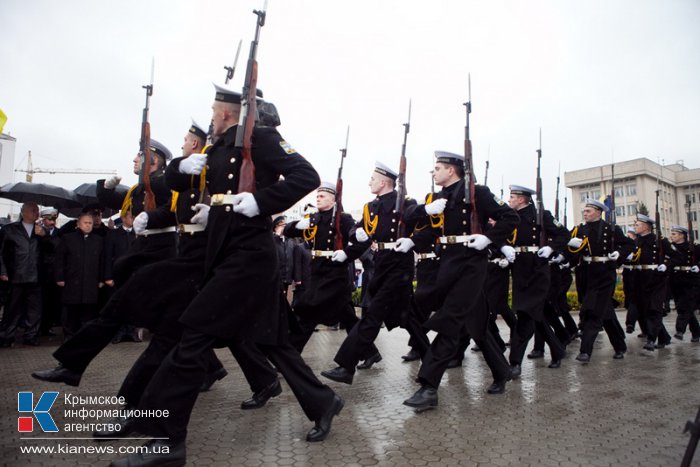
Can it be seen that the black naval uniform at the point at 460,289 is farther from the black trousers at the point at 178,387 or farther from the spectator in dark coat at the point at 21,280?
the spectator in dark coat at the point at 21,280

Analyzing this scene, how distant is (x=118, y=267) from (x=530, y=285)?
200 inches

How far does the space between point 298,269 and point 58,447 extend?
8.60m

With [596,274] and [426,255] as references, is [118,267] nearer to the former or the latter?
[426,255]

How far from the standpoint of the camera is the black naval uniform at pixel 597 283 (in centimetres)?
777

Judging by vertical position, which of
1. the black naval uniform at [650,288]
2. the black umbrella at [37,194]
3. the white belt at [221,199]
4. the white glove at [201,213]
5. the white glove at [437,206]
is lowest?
the black naval uniform at [650,288]

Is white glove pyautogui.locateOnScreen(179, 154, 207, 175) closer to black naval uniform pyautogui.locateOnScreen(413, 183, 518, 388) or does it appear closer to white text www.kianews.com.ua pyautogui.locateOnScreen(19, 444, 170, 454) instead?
white text www.kianews.com.ua pyautogui.locateOnScreen(19, 444, 170, 454)

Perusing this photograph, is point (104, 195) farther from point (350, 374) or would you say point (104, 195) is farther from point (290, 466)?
point (290, 466)

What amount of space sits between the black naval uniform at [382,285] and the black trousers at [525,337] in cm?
144

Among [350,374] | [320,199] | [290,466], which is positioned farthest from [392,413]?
[320,199]

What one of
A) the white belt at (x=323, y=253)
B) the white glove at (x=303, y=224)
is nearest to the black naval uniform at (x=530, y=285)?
the white belt at (x=323, y=253)

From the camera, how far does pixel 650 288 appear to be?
384 inches

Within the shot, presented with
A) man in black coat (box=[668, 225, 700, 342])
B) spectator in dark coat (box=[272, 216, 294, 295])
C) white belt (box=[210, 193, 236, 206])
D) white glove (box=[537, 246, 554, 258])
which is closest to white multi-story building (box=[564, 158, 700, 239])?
man in black coat (box=[668, 225, 700, 342])

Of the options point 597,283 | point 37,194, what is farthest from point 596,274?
point 37,194

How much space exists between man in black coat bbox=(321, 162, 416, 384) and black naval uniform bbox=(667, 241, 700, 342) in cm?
678
